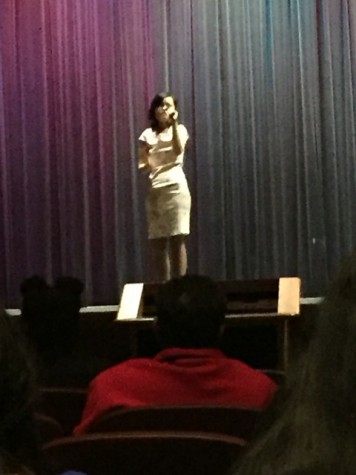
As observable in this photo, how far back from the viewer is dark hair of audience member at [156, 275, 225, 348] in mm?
2268

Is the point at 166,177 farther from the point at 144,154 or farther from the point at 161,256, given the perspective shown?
the point at 161,256

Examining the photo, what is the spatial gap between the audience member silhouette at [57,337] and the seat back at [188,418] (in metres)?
0.86

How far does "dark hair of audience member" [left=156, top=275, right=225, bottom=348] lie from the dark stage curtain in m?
4.29

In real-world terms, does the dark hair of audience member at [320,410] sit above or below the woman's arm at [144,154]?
below

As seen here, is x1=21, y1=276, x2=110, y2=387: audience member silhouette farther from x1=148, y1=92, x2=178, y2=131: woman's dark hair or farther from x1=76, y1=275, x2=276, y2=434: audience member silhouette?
x1=148, y1=92, x2=178, y2=131: woman's dark hair

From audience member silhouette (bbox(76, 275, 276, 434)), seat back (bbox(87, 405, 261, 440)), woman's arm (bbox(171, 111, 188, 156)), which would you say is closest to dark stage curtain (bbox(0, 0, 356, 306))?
woman's arm (bbox(171, 111, 188, 156))

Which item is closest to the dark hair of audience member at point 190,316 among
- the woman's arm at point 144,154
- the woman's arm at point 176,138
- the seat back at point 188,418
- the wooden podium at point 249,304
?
the seat back at point 188,418

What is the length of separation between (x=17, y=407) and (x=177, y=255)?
5037mm

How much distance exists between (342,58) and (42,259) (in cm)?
273

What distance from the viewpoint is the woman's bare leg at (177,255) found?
6.05 meters

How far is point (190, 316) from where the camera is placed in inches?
90.4

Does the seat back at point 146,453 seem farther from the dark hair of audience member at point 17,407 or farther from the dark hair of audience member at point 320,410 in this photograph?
the dark hair of audience member at point 320,410

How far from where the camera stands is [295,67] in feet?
22.3

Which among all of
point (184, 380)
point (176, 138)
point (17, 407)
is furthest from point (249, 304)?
point (17, 407)
